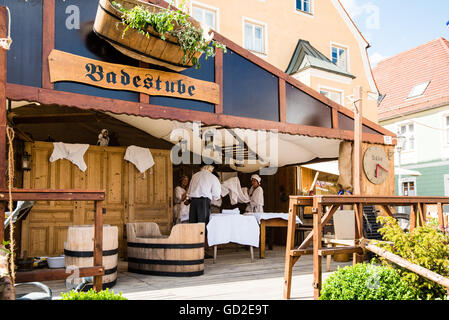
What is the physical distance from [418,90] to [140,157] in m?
17.0

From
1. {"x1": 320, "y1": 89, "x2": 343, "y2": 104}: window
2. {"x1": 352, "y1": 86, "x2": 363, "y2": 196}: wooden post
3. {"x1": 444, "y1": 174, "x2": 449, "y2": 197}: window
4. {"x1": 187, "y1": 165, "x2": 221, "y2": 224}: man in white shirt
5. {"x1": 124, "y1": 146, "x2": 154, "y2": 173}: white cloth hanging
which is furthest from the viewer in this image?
{"x1": 444, "y1": 174, "x2": 449, "y2": 197}: window

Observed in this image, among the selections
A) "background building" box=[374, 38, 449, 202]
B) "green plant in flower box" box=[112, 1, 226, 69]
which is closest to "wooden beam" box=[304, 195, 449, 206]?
"green plant in flower box" box=[112, 1, 226, 69]

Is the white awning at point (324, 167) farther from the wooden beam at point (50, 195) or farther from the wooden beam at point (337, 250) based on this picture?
the wooden beam at point (50, 195)

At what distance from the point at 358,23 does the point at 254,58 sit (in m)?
13.3

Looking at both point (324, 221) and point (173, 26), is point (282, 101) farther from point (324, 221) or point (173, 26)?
point (324, 221)

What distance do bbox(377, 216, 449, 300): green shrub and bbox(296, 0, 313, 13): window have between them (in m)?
14.3

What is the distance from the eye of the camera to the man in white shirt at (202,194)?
767 cm

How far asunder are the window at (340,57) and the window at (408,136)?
5.42 m

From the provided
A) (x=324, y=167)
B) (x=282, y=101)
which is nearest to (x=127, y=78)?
(x=282, y=101)

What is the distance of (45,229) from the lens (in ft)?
23.4

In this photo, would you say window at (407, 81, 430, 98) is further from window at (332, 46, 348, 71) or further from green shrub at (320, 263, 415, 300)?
green shrub at (320, 263, 415, 300)

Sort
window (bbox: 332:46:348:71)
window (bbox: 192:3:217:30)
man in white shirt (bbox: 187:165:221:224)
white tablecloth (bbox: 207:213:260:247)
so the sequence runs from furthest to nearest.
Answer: window (bbox: 332:46:348:71) → window (bbox: 192:3:217:30) → man in white shirt (bbox: 187:165:221:224) → white tablecloth (bbox: 207:213:260:247)

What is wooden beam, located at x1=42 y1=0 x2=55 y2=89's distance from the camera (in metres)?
4.77

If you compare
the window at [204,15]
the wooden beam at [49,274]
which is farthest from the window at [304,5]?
the wooden beam at [49,274]
